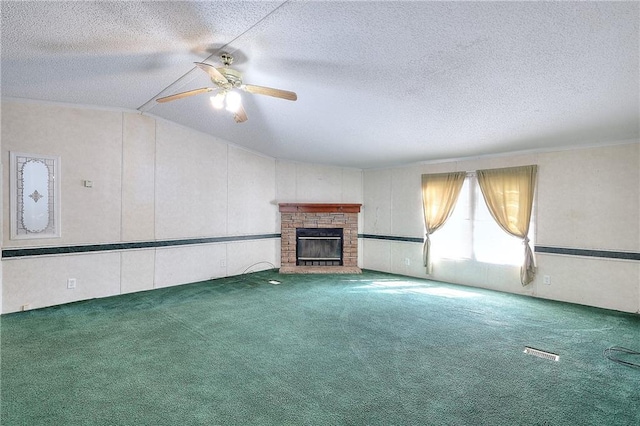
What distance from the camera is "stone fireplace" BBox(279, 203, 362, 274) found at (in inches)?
265

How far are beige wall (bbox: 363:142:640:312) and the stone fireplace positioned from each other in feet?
6.85

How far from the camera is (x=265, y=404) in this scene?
209 cm

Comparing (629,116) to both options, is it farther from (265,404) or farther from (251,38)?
(265,404)

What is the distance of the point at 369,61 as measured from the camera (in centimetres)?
269

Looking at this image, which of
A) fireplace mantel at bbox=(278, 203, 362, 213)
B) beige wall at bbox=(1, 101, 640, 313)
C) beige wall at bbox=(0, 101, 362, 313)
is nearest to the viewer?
beige wall at bbox=(0, 101, 362, 313)

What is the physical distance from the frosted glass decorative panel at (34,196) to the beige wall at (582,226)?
6185 millimetres

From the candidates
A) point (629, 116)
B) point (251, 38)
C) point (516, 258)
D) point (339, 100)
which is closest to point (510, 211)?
point (516, 258)

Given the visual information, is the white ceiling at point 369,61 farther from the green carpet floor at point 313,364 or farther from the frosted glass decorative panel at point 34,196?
the green carpet floor at point 313,364

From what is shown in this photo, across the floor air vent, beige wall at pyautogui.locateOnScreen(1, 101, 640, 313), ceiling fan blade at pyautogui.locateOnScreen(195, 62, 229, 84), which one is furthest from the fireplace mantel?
the floor air vent

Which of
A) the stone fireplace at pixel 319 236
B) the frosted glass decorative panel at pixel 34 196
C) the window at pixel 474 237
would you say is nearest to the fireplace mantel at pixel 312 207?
the stone fireplace at pixel 319 236

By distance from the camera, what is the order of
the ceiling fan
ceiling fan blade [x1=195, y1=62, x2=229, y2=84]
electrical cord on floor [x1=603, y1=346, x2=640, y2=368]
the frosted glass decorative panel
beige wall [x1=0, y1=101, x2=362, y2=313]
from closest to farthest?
ceiling fan blade [x1=195, y1=62, x2=229, y2=84]
electrical cord on floor [x1=603, y1=346, x2=640, y2=368]
the ceiling fan
the frosted glass decorative panel
beige wall [x1=0, y1=101, x2=362, y2=313]

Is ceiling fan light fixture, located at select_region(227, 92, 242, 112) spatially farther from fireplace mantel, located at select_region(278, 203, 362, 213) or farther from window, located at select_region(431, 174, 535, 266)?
window, located at select_region(431, 174, 535, 266)

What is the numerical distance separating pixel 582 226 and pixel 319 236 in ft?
14.6

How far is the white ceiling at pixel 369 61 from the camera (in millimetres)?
2102
